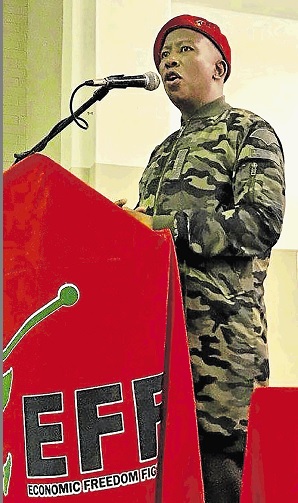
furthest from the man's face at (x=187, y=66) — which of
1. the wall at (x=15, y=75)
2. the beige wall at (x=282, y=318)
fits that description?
the beige wall at (x=282, y=318)

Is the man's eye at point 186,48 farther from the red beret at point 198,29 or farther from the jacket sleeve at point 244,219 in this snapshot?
the jacket sleeve at point 244,219

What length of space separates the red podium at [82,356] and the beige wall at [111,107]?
6.51 feet

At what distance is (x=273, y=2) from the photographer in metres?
4.08

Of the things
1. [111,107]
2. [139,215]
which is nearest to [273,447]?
[139,215]

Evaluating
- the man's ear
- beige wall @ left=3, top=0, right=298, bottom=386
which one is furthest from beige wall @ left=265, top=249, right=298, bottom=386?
the man's ear

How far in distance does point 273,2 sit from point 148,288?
3.21m

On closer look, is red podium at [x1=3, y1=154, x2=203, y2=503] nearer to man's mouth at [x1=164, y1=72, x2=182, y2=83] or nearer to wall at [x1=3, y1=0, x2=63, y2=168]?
man's mouth at [x1=164, y1=72, x2=182, y2=83]

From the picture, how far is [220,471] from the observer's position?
170 cm

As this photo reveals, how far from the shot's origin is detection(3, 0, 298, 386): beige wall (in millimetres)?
3191

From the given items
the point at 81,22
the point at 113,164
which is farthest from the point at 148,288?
the point at 81,22

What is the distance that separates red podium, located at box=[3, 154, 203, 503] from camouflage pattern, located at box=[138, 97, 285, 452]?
0.50 meters

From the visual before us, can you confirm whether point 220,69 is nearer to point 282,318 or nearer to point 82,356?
point 82,356

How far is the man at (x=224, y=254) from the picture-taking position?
5.57 feet

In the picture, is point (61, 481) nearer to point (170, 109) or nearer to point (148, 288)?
point (148, 288)
